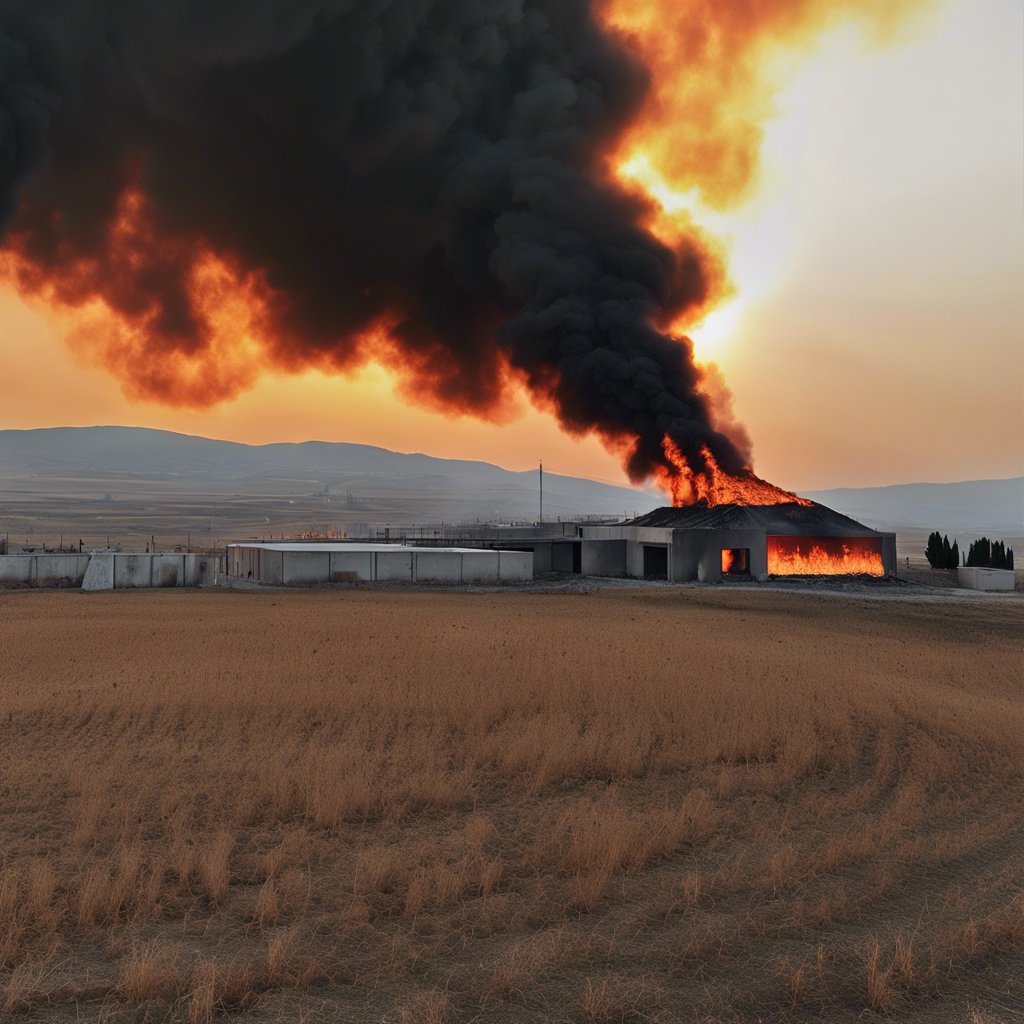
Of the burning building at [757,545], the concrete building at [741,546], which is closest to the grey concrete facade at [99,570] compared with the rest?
the concrete building at [741,546]

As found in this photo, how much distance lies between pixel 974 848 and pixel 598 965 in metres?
4.89

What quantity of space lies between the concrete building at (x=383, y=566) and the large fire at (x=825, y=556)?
15.4 m

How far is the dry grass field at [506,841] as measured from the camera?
5.77 meters

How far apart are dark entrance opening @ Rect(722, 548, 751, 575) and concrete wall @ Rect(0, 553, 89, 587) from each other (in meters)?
34.5

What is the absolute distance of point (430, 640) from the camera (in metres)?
21.8

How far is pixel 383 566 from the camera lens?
4141 cm

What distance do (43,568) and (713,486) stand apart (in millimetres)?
39368

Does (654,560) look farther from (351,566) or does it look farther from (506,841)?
(506,841)

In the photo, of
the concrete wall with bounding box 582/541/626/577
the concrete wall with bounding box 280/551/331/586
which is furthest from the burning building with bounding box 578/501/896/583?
the concrete wall with bounding box 280/551/331/586

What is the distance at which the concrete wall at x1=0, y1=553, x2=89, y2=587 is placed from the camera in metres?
37.6

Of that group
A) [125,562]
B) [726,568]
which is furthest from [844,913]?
[726,568]

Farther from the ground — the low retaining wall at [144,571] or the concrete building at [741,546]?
the concrete building at [741,546]

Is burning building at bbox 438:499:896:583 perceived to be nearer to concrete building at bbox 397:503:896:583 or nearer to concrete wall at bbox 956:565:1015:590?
concrete building at bbox 397:503:896:583

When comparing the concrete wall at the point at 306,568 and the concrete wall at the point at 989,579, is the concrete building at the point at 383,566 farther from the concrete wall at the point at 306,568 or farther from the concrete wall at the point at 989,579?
the concrete wall at the point at 989,579
